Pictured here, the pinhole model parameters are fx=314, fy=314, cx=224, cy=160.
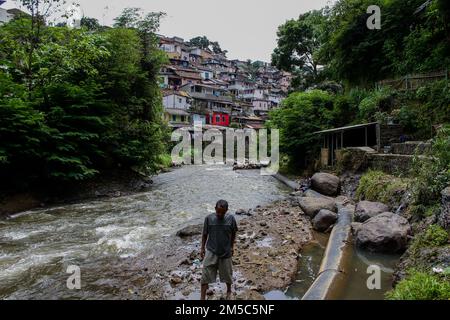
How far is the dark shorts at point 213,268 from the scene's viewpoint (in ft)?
20.0

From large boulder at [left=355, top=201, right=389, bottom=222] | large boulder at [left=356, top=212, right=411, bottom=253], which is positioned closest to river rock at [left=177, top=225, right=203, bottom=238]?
large boulder at [left=356, top=212, right=411, bottom=253]

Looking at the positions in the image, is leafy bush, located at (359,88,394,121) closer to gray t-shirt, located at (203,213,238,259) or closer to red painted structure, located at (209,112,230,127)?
gray t-shirt, located at (203,213,238,259)

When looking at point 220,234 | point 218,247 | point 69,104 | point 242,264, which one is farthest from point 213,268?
point 69,104

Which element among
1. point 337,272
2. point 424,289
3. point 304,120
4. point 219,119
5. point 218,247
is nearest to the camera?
point 424,289

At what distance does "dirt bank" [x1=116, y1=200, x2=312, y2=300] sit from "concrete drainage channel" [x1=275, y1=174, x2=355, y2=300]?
83 centimetres

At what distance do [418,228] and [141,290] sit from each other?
7053 mm

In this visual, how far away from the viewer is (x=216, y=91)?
69750 mm

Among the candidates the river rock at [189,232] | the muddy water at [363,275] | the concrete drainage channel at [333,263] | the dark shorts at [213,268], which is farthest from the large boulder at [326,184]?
the dark shorts at [213,268]

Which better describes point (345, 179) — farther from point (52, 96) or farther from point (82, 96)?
point (52, 96)

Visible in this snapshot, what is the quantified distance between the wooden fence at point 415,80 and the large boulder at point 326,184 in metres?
7.16

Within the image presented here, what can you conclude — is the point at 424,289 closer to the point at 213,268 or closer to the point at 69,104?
the point at 213,268

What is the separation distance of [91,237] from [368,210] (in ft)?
30.5

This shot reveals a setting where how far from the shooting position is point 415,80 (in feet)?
59.4

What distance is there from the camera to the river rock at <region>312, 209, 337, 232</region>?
11328 millimetres
